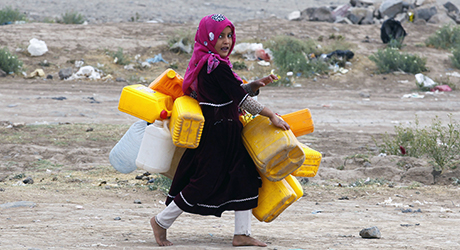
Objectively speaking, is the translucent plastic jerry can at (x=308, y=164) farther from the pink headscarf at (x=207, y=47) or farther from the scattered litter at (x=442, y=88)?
the scattered litter at (x=442, y=88)

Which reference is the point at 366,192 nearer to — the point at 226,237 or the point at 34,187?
the point at 226,237

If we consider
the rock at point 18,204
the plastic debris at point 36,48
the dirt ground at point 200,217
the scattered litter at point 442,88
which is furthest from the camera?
the plastic debris at point 36,48

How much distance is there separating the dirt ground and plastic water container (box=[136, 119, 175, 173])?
548 mm

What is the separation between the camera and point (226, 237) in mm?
3975

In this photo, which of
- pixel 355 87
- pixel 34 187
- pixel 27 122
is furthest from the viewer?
pixel 355 87

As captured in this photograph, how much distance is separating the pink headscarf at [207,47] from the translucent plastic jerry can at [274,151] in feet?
1.31

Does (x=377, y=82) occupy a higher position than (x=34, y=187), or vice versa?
(x=34, y=187)

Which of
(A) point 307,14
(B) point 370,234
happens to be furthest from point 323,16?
(B) point 370,234

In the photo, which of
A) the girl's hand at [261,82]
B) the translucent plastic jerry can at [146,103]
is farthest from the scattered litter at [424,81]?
the translucent plastic jerry can at [146,103]

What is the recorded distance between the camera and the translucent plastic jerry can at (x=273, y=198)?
3438 millimetres

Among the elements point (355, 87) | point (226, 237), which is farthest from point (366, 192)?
point (355, 87)

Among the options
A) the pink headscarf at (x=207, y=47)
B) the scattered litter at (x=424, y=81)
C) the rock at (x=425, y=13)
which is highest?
the pink headscarf at (x=207, y=47)

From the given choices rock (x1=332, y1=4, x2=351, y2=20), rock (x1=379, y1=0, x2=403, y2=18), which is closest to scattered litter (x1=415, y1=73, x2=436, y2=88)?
rock (x1=332, y1=4, x2=351, y2=20)

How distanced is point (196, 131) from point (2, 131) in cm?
627
